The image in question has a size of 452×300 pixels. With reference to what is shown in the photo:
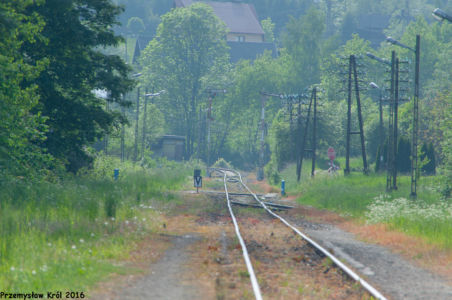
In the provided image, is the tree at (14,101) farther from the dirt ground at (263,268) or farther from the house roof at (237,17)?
the house roof at (237,17)

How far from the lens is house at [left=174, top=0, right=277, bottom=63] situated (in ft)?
439

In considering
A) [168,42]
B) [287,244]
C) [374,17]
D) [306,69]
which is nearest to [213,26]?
[168,42]

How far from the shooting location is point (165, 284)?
33.9ft

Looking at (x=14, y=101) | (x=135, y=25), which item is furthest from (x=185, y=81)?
(x=14, y=101)

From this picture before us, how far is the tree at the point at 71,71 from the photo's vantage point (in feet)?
76.8

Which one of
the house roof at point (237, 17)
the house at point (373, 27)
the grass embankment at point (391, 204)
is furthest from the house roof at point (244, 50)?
the grass embankment at point (391, 204)

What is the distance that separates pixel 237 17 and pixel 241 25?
2649mm

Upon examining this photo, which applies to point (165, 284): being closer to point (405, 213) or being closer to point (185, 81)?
point (405, 213)

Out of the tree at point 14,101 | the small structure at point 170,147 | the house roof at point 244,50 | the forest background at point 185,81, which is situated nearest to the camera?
the tree at point 14,101

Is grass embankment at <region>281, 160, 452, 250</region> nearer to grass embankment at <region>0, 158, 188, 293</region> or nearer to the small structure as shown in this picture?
grass embankment at <region>0, 158, 188, 293</region>

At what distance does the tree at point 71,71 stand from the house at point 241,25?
4266 inches

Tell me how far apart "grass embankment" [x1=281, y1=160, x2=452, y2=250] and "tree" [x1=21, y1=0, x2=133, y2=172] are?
11.3 metres

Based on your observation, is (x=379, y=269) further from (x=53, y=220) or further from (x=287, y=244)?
(x=53, y=220)

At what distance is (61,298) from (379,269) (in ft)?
22.2
